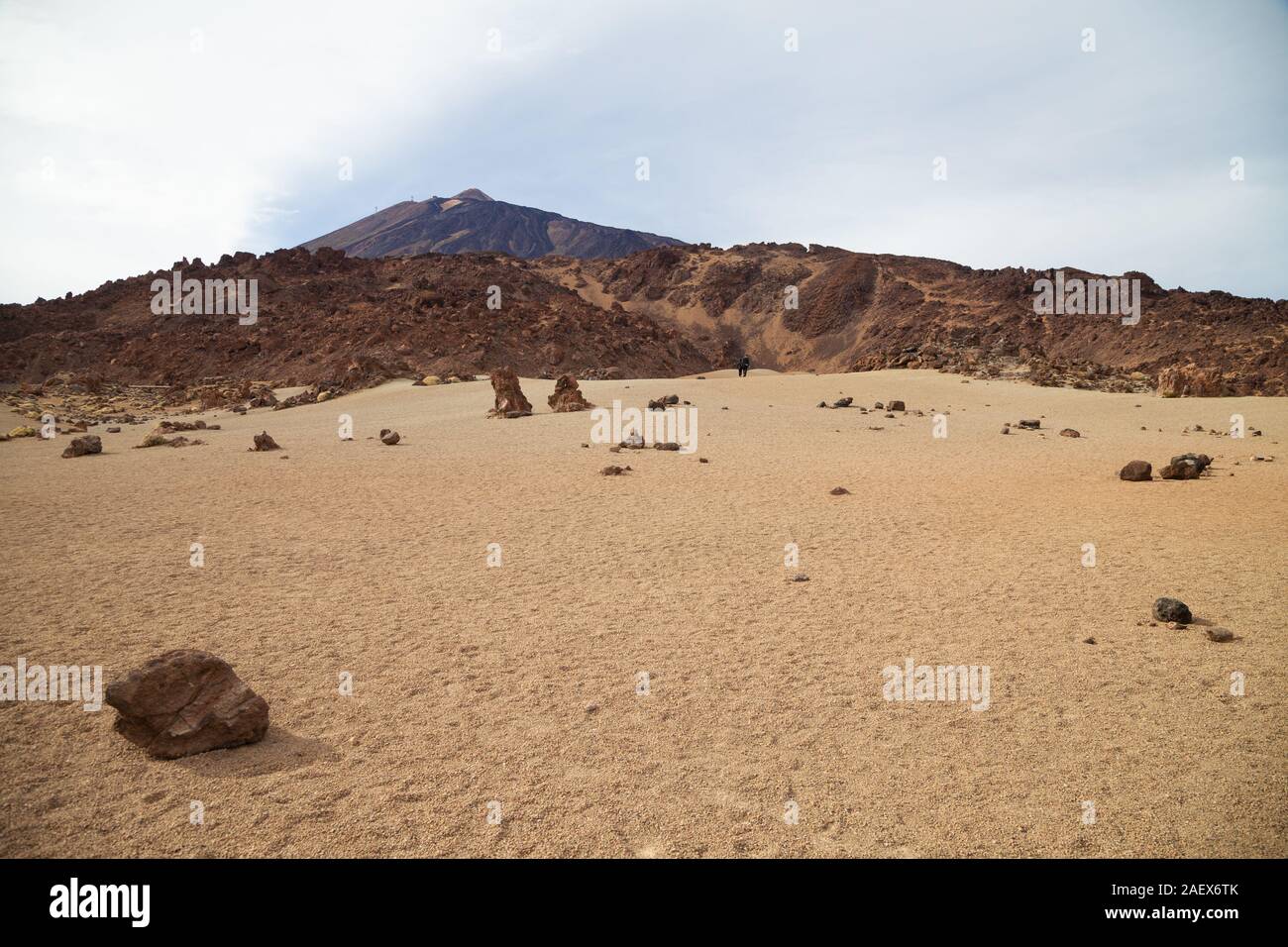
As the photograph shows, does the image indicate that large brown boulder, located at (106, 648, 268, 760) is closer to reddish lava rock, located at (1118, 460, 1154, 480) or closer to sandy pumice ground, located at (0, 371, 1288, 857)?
sandy pumice ground, located at (0, 371, 1288, 857)

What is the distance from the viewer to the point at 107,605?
6422 mm

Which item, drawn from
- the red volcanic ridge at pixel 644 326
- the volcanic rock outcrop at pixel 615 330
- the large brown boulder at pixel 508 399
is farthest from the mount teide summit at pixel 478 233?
the large brown boulder at pixel 508 399

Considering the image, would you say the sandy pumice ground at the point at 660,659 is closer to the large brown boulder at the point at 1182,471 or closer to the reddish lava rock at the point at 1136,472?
the reddish lava rock at the point at 1136,472

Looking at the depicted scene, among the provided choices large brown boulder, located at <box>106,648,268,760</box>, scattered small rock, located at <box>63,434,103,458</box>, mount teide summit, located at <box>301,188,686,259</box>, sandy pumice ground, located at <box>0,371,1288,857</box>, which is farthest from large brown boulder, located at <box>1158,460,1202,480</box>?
mount teide summit, located at <box>301,188,686,259</box>

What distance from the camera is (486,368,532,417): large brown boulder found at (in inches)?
840

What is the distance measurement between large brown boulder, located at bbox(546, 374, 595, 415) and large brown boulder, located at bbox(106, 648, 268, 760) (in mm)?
17906

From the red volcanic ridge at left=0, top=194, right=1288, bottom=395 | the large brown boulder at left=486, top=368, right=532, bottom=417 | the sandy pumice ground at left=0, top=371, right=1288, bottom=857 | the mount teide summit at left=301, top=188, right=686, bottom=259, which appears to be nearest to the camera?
the sandy pumice ground at left=0, top=371, right=1288, bottom=857

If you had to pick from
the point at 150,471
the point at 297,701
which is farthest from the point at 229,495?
the point at 297,701

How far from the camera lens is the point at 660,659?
222 inches

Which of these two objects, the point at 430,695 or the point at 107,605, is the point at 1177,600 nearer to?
the point at 430,695

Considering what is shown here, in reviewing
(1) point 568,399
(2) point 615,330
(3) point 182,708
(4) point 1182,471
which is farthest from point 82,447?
(2) point 615,330

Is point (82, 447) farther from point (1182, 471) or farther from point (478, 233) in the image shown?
point (478, 233)

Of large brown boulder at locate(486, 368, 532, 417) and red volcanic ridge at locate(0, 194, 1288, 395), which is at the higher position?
red volcanic ridge at locate(0, 194, 1288, 395)
